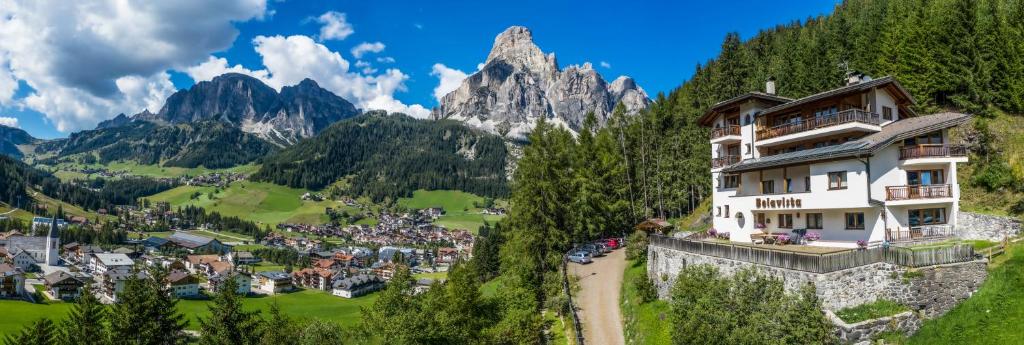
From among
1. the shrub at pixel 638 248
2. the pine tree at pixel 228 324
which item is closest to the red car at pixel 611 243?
the shrub at pixel 638 248

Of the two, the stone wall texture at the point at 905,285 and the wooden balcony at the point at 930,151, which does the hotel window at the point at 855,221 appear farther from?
the stone wall texture at the point at 905,285

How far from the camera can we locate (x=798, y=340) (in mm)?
21297

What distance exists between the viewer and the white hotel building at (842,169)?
32250 millimetres

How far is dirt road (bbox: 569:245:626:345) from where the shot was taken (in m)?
33.6

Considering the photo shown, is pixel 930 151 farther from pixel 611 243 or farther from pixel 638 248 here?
pixel 611 243

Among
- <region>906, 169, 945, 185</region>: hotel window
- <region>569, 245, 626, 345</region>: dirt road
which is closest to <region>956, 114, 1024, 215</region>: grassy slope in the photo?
<region>906, 169, 945, 185</region>: hotel window

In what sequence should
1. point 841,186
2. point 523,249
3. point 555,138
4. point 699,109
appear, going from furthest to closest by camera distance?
1. point 699,109
2. point 555,138
3. point 523,249
4. point 841,186

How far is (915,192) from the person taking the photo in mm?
32125

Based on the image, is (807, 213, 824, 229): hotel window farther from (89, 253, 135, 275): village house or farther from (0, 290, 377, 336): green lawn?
(89, 253, 135, 275): village house

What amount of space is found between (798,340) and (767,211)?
808 inches

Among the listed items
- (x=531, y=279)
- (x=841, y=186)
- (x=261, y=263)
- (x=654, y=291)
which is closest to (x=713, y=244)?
(x=654, y=291)

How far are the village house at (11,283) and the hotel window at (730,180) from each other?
135m

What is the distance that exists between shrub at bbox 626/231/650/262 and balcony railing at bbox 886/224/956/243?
16.9 m

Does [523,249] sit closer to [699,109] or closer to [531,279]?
[531,279]
